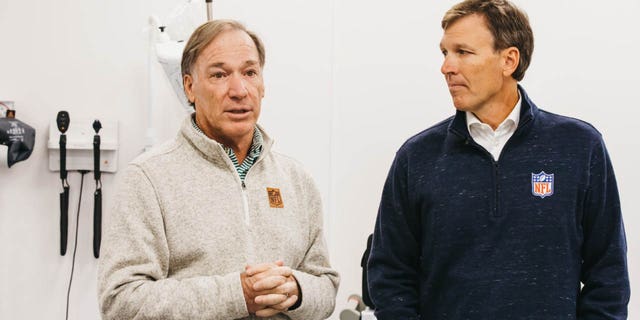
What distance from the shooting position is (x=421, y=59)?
2.74m

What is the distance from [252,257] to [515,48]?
816 mm

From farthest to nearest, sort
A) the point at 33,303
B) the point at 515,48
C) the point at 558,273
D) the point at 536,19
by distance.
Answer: the point at 536,19, the point at 33,303, the point at 515,48, the point at 558,273

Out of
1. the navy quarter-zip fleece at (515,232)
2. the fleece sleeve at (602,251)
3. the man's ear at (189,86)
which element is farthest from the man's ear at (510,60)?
the man's ear at (189,86)

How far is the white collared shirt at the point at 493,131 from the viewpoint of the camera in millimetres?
1528

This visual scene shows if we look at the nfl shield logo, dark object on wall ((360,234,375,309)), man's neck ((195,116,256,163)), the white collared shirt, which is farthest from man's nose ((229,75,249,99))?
dark object on wall ((360,234,375,309))

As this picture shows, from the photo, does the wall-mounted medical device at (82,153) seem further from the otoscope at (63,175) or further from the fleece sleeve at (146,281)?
the fleece sleeve at (146,281)

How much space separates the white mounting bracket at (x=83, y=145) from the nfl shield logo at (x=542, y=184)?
5.54 ft

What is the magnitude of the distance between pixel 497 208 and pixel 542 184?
0.12 meters

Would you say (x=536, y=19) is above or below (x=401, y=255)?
above

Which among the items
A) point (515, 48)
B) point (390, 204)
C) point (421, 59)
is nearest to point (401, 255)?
point (390, 204)

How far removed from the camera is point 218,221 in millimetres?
1336

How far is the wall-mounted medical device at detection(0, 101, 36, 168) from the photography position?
7.54 feet

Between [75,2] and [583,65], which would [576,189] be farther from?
[75,2]

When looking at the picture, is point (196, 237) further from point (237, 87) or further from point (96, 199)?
point (96, 199)
